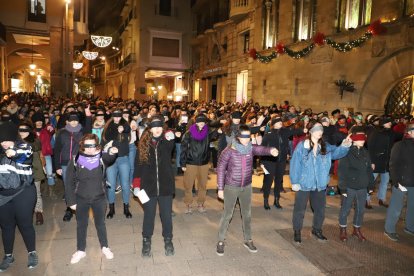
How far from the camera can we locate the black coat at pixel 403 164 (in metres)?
5.64

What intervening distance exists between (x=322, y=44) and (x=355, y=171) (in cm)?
1239

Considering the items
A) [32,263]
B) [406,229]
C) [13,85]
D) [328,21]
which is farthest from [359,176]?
[13,85]

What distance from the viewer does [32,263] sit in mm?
4520

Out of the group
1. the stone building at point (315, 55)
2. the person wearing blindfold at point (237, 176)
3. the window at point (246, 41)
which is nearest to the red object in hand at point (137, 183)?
the person wearing blindfold at point (237, 176)

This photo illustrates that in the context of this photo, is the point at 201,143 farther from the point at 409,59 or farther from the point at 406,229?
the point at 409,59

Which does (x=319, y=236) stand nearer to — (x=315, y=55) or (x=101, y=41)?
(x=315, y=55)

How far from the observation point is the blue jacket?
5.32 meters

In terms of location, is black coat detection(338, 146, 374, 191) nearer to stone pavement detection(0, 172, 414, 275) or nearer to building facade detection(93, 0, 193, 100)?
stone pavement detection(0, 172, 414, 275)

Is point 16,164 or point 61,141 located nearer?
point 16,164

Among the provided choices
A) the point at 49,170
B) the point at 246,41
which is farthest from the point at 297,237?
the point at 246,41

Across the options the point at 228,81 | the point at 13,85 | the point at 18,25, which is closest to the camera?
the point at 18,25

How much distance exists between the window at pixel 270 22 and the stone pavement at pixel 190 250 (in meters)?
16.8

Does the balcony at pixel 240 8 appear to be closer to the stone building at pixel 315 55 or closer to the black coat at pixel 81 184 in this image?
the stone building at pixel 315 55

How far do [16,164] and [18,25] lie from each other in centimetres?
2461
